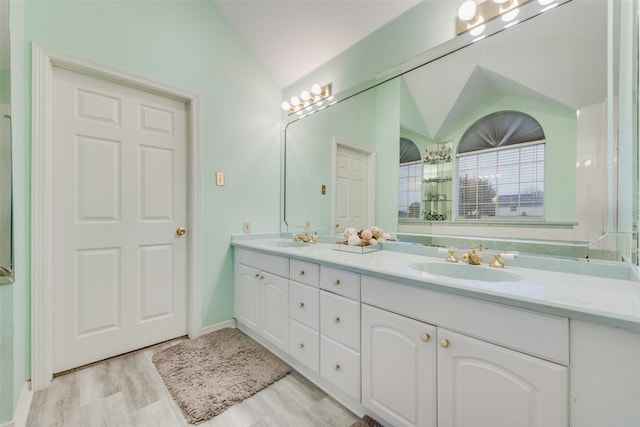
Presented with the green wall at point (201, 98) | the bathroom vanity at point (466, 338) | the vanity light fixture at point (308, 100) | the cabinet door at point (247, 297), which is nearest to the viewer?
the bathroom vanity at point (466, 338)

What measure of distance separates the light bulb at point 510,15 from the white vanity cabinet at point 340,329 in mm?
1482

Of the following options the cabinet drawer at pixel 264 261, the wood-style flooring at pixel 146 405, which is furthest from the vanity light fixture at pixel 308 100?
the wood-style flooring at pixel 146 405

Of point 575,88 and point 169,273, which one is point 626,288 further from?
point 169,273

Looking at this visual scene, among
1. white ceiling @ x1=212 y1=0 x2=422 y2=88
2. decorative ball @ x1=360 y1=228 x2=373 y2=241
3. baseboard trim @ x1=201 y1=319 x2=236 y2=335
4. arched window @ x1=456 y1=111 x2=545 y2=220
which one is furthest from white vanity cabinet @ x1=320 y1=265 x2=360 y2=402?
white ceiling @ x1=212 y1=0 x2=422 y2=88

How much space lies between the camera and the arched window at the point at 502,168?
1.25 metres

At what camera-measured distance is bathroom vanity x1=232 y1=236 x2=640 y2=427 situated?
2.41ft

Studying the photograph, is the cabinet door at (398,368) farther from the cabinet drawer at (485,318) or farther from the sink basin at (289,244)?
the sink basin at (289,244)

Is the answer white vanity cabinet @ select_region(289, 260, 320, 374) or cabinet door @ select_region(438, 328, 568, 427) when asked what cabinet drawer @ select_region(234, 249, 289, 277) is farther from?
cabinet door @ select_region(438, 328, 568, 427)

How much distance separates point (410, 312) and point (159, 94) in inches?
88.8

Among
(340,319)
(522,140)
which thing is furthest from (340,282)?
(522,140)

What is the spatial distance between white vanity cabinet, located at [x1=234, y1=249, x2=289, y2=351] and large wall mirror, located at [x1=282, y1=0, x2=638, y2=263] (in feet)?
2.48

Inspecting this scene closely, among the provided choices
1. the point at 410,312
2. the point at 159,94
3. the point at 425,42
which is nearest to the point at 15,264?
the point at 159,94

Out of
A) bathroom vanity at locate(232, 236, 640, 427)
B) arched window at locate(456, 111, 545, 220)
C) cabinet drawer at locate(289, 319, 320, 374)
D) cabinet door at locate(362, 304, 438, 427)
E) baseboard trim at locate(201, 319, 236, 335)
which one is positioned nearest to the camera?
bathroom vanity at locate(232, 236, 640, 427)

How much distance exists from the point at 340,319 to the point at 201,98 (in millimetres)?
1977
